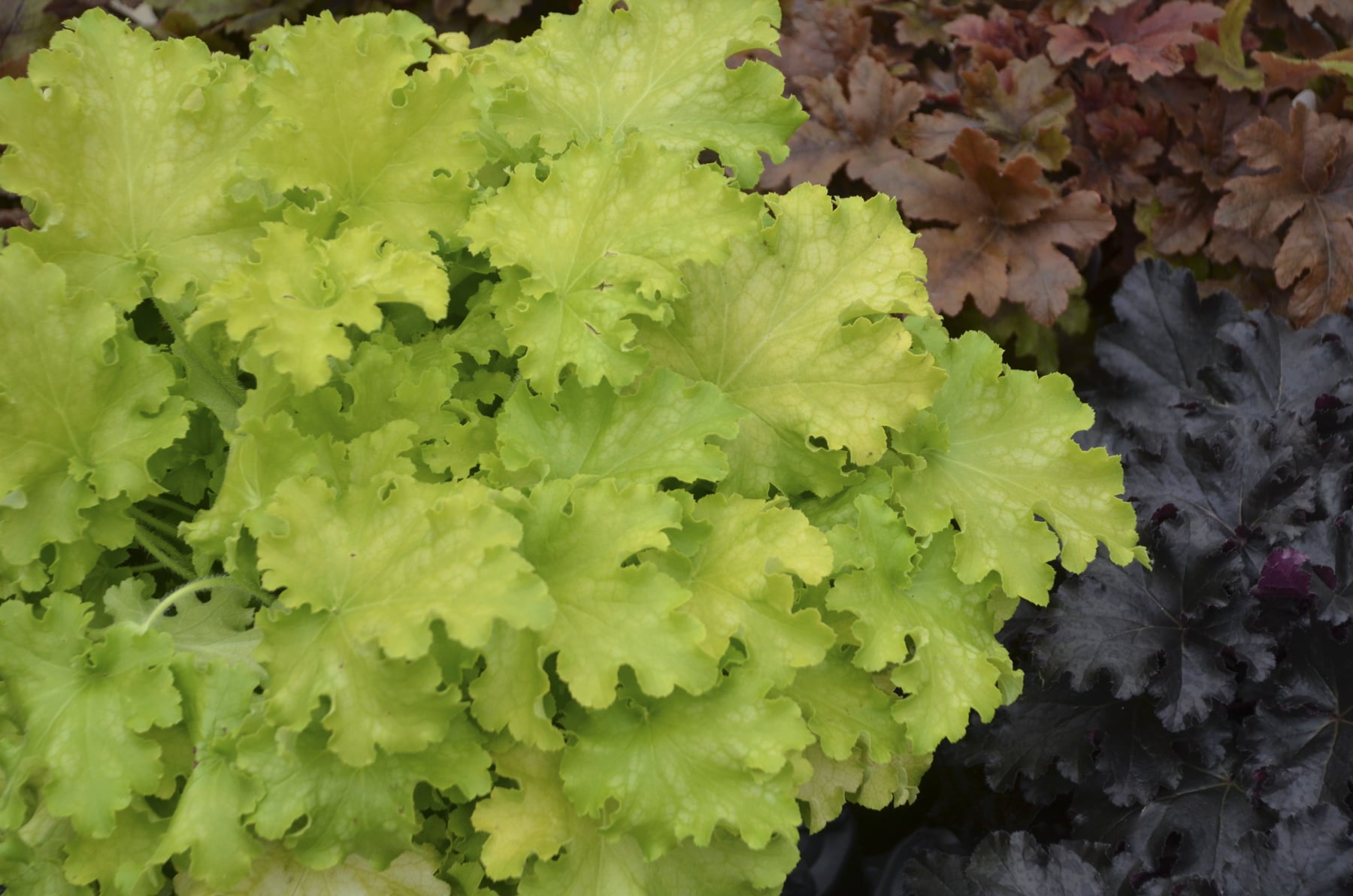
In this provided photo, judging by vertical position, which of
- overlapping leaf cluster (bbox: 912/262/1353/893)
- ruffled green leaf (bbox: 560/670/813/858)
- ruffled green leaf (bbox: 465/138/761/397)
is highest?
ruffled green leaf (bbox: 465/138/761/397)

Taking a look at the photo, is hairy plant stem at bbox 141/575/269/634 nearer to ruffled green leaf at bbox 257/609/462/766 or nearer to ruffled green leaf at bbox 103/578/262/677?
ruffled green leaf at bbox 103/578/262/677

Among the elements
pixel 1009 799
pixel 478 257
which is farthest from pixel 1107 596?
pixel 478 257

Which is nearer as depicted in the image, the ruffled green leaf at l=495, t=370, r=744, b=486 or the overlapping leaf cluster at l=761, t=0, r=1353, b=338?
the ruffled green leaf at l=495, t=370, r=744, b=486

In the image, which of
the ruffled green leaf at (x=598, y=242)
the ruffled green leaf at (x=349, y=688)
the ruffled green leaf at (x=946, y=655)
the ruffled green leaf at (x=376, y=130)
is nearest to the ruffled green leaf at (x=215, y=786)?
the ruffled green leaf at (x=349, y=688)

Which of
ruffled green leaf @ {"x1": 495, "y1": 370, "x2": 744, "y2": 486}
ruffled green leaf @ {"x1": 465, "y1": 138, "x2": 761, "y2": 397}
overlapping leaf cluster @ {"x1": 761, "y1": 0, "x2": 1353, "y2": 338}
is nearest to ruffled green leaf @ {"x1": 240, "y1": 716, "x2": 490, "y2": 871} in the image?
ruffled green leaf @ {"x1": 495, "y1": 370, "x2": 744, "y2": 486}

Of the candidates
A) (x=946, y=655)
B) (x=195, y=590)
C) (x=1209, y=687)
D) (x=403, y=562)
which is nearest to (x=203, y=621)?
(x=195, y=590)

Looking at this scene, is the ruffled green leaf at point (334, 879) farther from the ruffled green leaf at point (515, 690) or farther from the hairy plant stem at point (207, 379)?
the hairy plant stem at point (207, 379)
